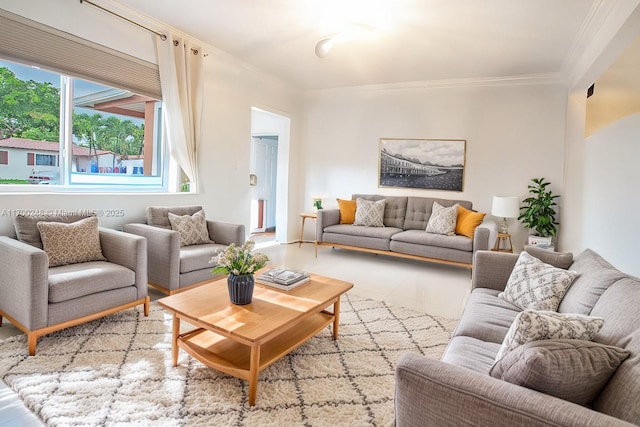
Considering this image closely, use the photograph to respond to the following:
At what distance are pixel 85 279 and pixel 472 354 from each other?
7.72 feet

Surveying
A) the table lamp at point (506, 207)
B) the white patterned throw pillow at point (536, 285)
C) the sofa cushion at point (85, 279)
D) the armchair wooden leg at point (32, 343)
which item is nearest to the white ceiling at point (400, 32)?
the table lamp at point (506, 207)

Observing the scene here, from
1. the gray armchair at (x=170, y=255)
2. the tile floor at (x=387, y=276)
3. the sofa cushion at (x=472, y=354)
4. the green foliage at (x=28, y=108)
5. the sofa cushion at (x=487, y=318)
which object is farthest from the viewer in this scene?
the tile floor at (x=387, y=276)

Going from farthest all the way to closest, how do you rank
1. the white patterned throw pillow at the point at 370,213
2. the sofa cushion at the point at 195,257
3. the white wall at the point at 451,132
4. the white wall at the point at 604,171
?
the white patterned throw pillow at the point at 370,213 → the white wall at the point at 451,132 → the sofa cushion at the point at 195,257 → the white wall at the point at 604,171

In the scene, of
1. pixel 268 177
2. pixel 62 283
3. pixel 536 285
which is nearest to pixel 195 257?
pixel 62 283

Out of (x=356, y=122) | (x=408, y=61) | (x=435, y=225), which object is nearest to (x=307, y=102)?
(x=356, y=122)

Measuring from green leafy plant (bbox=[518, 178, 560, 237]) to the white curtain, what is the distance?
13.8ft

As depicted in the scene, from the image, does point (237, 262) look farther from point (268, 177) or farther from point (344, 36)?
point (268, 177)

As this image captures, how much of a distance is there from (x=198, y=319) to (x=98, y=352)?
32.7 inches

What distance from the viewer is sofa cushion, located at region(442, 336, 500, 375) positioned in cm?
147

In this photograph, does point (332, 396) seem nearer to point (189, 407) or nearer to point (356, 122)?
point (189, 407)

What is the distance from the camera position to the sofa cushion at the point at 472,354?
1471 millimetres

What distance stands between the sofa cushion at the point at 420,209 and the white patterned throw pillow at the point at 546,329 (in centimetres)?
396

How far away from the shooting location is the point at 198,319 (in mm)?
1908

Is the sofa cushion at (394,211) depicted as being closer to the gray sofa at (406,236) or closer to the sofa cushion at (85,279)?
the gray sofa at (406,236)
